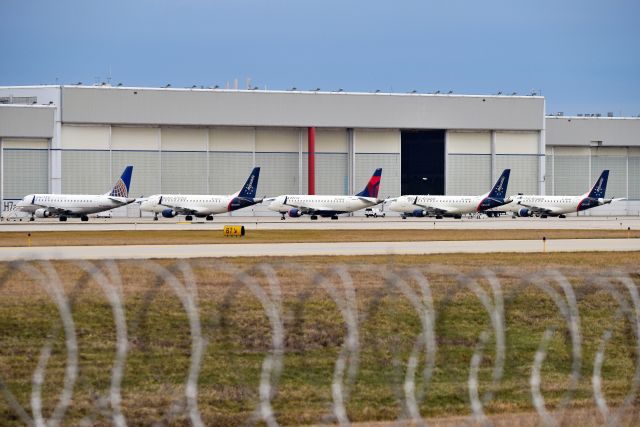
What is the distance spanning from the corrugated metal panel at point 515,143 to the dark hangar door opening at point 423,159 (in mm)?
8305

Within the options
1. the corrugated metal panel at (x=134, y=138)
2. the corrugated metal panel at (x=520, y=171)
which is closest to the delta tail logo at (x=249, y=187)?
the corrugated metal panel at (x=134, y=138)

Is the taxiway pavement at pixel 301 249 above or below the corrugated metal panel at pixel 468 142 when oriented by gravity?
below

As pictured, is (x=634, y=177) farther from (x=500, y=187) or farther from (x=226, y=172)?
(x=226, y=172)

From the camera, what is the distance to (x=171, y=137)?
131625 millimetres

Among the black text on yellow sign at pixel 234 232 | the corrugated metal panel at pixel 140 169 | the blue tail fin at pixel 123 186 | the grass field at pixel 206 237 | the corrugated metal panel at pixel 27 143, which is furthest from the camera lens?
the corrugated metal panel at pixel 140 169

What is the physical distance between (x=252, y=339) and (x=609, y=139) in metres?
136

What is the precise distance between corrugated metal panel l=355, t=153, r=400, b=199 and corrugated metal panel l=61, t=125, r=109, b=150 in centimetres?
3291

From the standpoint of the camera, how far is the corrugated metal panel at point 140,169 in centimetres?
12938

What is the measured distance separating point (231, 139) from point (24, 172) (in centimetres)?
2611

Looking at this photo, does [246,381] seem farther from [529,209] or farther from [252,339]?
[529,209]

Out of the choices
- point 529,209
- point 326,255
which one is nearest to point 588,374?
point 326,255

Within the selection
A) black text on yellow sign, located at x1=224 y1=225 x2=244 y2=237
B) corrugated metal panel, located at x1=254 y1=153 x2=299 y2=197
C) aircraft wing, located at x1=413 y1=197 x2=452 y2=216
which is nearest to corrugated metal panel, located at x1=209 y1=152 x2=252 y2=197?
corrugated metal panel, located at x1=254 y1=153 x2=299 y2=197

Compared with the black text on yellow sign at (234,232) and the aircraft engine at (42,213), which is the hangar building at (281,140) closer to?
the aircraft engine at (42,213)

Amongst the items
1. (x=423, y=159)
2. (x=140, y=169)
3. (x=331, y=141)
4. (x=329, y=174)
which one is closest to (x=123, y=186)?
(x=140, y=169)
